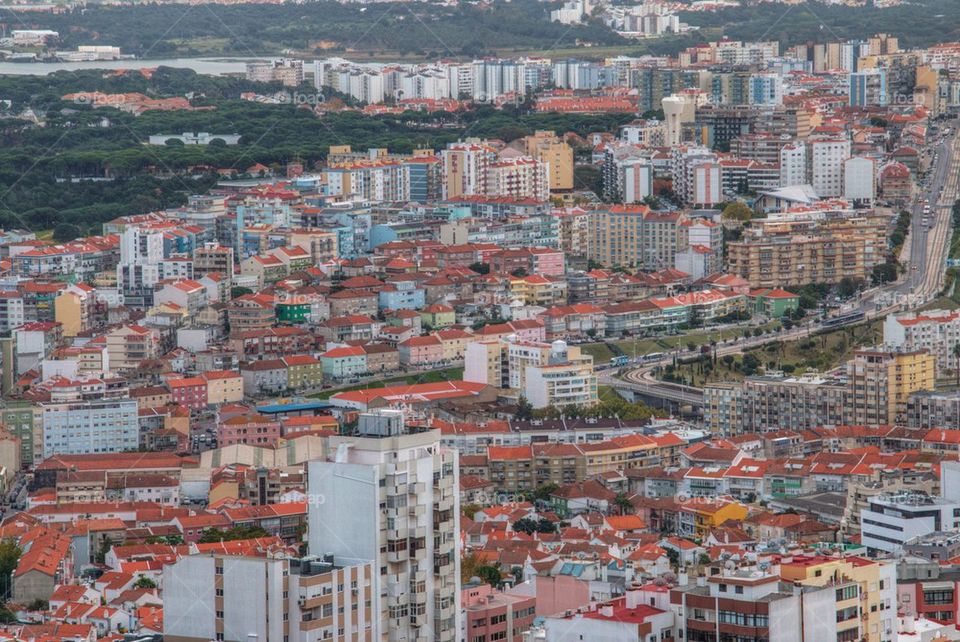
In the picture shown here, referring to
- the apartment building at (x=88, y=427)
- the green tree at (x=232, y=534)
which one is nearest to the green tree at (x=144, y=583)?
the green tree at (x=232, y=534)

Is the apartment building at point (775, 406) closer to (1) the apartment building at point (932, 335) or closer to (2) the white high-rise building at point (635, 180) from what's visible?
(1) the apartment building at point (932, 335)

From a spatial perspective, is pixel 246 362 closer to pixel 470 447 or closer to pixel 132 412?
pixel 132 412

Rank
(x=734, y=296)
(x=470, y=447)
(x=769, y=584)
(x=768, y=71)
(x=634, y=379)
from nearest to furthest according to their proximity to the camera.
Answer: (x=769, y=584) < (x=470, y=447) < (x=634, y=379) < (x=734, y=296) < (x=768, y=71)

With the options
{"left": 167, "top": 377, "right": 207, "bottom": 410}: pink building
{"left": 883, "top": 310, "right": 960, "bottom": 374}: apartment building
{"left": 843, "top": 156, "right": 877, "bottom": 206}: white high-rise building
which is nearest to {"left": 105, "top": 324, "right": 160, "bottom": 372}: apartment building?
{"left": 167, "top": 377, "right": 207, "bottom": 410}: pink building

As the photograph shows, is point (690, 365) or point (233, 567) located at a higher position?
point (233, 567)

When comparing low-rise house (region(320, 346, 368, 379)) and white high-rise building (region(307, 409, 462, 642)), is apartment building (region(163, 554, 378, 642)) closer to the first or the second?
white high-rise building (region(307, 409, 462, 642))

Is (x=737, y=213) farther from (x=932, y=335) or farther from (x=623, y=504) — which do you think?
(x=623, y=504)

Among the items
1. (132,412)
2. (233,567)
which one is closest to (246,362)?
(132,412)
